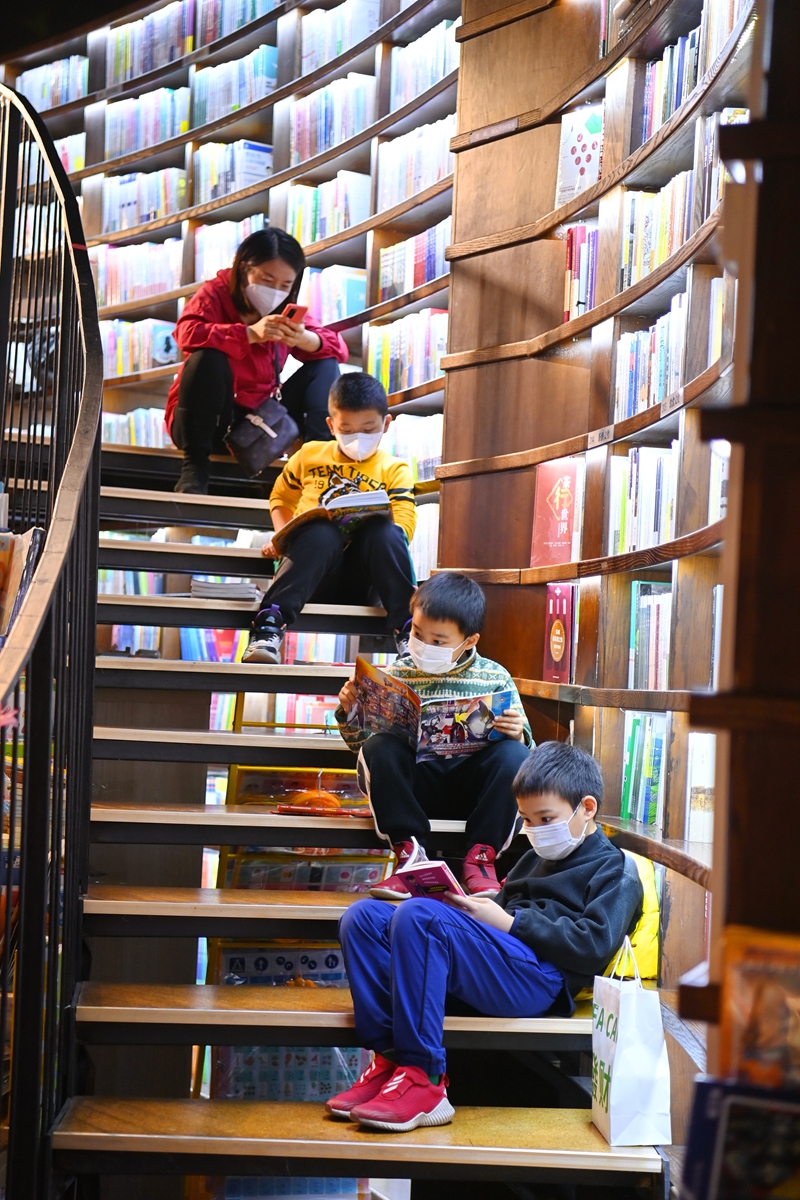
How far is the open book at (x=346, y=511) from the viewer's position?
307 cm

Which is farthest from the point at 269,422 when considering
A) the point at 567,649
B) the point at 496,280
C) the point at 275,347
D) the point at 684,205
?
the point at 684,205

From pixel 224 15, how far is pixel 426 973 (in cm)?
458

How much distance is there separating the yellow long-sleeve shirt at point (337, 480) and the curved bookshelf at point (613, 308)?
37 cm

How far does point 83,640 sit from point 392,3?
3239mm

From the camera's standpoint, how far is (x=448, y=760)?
8.45ft

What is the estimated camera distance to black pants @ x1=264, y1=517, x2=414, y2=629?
3.03 metres

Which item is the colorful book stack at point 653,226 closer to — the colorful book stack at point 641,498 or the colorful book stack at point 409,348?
the colorful book stack at point 641,498

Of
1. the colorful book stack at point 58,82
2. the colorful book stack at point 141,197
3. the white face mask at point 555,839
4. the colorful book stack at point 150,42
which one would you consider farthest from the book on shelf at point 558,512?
the colorful book stack at point 58,82

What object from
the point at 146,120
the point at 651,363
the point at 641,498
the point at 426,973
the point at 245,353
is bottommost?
the point at 426,973

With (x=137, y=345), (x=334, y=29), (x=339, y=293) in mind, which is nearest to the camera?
(x=339, y=293)

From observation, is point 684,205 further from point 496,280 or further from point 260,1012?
point 260,1012

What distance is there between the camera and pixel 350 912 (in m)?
2.06

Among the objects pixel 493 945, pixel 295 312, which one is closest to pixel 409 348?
pixel 295 312

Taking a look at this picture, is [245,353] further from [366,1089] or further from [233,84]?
[366,1089]
